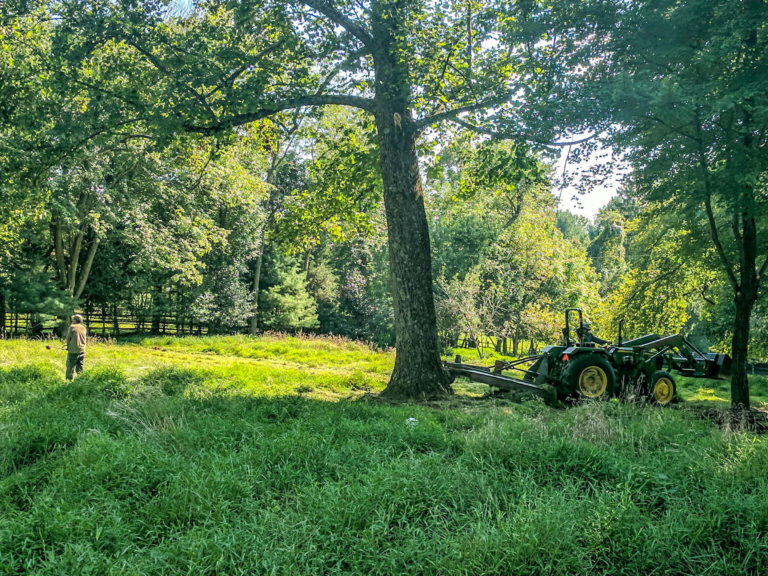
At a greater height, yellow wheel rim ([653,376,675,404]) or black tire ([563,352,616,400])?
black tire ([563,352,616,400])

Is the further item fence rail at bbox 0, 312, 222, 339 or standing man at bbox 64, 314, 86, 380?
fence rail at bbox 0, 312, 222, 339

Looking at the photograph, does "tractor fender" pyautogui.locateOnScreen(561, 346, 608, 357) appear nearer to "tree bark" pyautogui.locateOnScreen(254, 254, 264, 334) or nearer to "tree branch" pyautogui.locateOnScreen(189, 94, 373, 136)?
"tree branch" pyautogui.locateOnScreen(189, 94, 373, 136)

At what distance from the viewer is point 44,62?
8508mm

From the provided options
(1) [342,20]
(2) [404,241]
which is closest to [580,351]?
(2) [404,241]

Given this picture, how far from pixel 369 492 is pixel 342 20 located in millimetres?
8453

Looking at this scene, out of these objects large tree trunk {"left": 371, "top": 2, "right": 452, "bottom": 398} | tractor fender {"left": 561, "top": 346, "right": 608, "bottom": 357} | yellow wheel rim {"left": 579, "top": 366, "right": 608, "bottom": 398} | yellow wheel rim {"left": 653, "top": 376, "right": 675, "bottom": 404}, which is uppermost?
large tree trunk {"left": 371, "top": 2, "right": 452, "bottom": 398}

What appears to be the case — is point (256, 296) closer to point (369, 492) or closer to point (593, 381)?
point (593, 381)

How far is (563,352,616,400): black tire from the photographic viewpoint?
8008 mm

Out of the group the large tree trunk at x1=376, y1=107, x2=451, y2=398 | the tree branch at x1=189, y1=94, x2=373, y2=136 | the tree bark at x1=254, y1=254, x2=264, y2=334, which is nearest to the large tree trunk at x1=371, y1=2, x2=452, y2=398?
the large tree trunk at x1=376, y1=107, x2=451, y2=398

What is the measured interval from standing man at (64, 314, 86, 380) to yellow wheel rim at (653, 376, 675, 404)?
38.5 feet

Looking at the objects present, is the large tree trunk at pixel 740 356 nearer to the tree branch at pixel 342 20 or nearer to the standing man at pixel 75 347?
the tree branch at pixel 342 20

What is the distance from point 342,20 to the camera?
8852 mm

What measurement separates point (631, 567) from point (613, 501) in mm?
669

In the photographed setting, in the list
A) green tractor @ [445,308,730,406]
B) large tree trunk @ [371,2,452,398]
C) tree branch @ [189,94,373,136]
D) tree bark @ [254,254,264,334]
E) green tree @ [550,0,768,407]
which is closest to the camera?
green tree @ [550,0,768,407]
